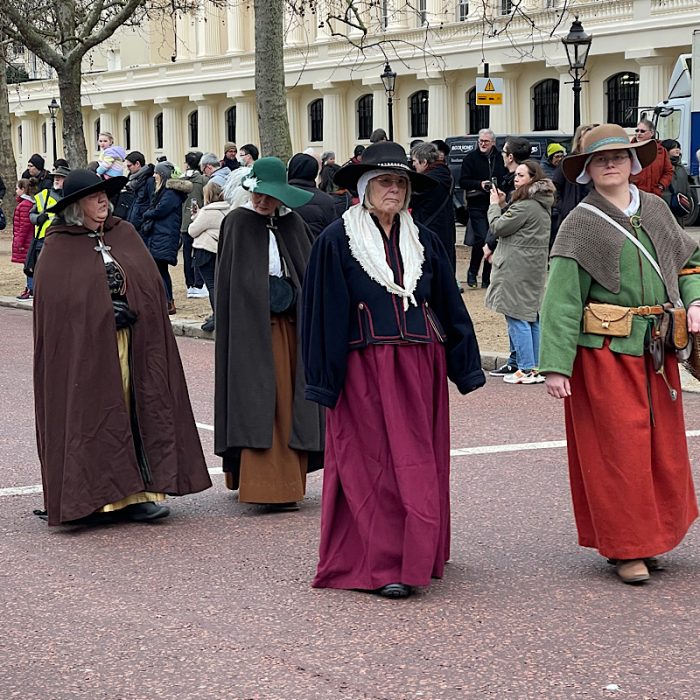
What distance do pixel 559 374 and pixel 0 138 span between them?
119 ft

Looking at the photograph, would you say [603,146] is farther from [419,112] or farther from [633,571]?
[419,112]

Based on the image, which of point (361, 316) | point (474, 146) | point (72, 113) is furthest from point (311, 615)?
point (474, 146)

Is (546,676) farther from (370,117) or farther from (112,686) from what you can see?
(370,117)

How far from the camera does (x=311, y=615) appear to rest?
19.2 feet

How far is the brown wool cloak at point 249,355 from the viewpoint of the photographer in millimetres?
7668

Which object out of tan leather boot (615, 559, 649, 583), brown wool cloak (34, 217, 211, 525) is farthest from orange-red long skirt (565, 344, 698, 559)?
brown wool cloak (34, 217, 211, 525)

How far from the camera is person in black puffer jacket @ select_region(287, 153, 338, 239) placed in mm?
10172

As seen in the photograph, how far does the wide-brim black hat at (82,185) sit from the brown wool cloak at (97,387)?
176 mm

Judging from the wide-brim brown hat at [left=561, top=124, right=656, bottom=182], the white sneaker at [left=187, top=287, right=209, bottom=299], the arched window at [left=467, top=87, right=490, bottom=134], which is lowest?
the white sneaker at [left=187, top=287, right=209, bottom=299]

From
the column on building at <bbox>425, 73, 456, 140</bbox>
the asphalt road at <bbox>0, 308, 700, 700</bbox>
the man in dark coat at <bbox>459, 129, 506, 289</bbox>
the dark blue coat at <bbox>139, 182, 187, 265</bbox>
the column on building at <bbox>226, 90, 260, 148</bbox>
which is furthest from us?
the column on building at <bbox>226, 90, 260, 148</bbox>

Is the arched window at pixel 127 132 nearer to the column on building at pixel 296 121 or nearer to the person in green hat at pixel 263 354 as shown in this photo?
the column on building at pixel 296 121

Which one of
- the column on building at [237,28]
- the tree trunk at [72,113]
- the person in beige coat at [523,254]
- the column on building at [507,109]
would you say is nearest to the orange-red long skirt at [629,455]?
the person in beige coat at [523,254]

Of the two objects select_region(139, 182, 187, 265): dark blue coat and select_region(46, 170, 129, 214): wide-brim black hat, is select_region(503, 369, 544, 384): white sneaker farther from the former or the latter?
select_region(139, 182, 187, 265): dark blue coat

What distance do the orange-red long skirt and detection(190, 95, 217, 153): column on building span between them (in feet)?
203
